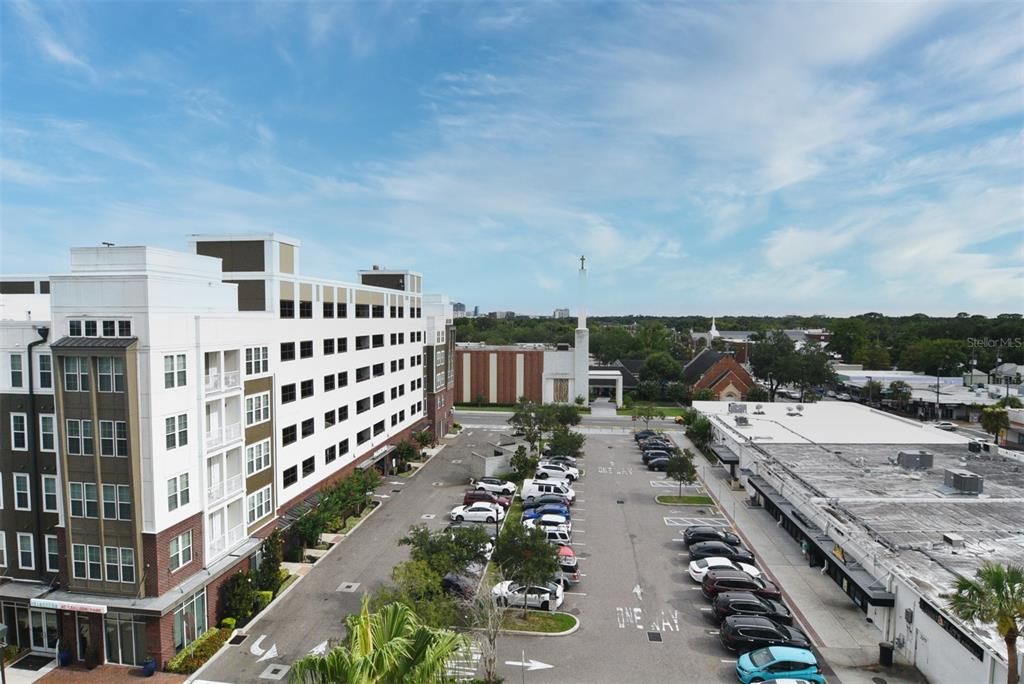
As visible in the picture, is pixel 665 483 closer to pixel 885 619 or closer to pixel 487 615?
pixel 885 619

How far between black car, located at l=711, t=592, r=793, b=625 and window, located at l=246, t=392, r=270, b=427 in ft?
62.8

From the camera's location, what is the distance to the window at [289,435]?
1068 inches

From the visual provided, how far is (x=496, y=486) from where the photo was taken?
37500 mm

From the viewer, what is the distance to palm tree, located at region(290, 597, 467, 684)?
7.21 meters

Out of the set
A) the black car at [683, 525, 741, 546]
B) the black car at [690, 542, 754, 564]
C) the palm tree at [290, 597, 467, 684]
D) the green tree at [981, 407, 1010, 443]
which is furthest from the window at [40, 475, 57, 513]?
the green tree at [981, 407, 1010, 443]

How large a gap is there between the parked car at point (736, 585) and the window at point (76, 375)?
22748 mm

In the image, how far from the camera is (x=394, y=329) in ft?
140

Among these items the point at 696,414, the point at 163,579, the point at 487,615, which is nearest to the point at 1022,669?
the point at 487,615

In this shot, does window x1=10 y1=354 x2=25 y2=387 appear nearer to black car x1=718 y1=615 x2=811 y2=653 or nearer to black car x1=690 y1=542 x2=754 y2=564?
black car x1=718 y1=615 x2=811 y2=653

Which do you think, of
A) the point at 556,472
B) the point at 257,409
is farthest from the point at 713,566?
the point at 257,409

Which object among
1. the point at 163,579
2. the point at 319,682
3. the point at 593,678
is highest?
the point at 319,682

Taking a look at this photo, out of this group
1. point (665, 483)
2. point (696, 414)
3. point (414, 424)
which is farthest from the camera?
point (696, 414)

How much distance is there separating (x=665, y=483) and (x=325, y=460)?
2226 centimetres

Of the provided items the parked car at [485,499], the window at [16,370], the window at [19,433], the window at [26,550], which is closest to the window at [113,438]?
the window at [19,433]
